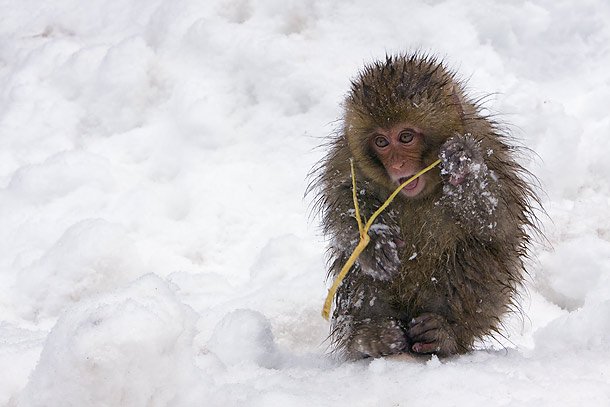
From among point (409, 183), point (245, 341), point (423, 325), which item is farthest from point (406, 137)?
point (245, 341)

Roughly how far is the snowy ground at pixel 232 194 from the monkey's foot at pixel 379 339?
14cm

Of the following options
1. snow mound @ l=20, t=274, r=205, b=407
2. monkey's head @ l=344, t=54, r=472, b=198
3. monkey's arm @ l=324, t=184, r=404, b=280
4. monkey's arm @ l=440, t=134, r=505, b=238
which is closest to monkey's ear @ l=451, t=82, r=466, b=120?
monkey's head @ l=344, t=54, r=472, b=198

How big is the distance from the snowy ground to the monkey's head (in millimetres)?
721

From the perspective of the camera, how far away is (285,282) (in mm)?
3285

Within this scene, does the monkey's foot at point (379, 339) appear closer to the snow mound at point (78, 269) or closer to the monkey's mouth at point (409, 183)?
the monkey's mouth at point (409, 183)

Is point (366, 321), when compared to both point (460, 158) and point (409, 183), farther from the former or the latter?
point (460, 158)

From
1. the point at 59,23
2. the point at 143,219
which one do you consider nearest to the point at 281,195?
the point at 143,219

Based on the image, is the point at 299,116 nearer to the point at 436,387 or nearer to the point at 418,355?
the point at 418,355

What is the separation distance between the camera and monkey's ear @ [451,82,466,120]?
7.43 ft

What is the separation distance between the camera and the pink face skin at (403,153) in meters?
2.20

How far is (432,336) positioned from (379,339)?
19 cm

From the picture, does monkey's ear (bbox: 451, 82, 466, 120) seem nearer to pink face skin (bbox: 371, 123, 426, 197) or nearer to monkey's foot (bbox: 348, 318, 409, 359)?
pink face skin (bbox: 371, 123, 426, 197)

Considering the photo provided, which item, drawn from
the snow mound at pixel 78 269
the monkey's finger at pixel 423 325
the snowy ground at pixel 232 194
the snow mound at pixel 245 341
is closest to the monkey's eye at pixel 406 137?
the monkey's finger at pixel 423 325

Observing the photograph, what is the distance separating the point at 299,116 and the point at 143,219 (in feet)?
4.77
